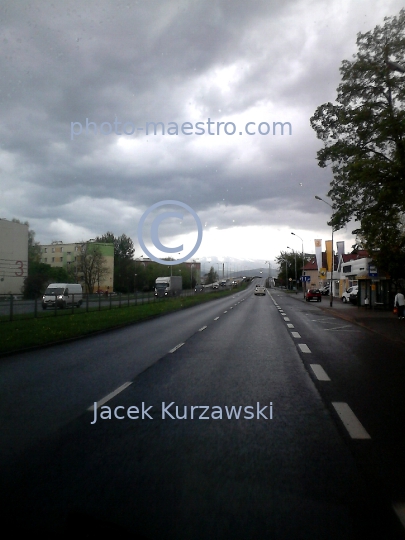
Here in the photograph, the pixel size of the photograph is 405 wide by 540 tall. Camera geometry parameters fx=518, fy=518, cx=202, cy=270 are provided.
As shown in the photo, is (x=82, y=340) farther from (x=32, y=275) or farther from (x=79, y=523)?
(x=79, y=523)

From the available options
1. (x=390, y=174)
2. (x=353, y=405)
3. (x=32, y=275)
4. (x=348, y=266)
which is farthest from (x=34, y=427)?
(x=348, y=266)

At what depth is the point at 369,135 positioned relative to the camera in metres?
23.6

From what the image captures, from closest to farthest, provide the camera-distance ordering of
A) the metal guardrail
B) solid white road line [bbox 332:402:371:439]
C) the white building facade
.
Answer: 1. solid white road line [bbox 332:402:371:439]
2. the white building facade
3. the metal guardrail

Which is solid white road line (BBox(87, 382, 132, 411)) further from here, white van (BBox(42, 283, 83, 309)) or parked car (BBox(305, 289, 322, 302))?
parked car (BBox(305, 289, 322, 302))

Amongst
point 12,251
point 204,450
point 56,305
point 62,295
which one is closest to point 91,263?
point 56,305

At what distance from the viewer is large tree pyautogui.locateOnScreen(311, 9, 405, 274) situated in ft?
71.9

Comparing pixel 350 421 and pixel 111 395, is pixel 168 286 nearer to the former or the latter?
pixel 111 395

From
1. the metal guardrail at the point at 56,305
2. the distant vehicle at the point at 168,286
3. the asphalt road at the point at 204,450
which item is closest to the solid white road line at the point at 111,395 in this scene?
the asphalt road at the point at 204,450

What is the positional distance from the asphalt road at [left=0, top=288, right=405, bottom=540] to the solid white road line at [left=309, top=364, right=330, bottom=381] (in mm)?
62

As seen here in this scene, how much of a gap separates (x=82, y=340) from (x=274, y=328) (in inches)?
319

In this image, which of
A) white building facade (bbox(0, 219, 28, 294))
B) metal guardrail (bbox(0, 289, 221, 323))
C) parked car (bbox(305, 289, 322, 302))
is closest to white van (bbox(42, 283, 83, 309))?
metal guardrail (bbox(0, 289, 221, 323))

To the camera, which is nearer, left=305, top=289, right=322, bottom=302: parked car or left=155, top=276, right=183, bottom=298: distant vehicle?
left=155, top=276, right=183, bottom=298: distant vehicle

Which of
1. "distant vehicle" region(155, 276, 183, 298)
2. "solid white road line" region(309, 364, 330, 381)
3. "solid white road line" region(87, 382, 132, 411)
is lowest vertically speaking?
"solid white road line" region(309, 364, 330, 381)

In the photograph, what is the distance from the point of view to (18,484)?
453 centimetres
